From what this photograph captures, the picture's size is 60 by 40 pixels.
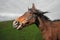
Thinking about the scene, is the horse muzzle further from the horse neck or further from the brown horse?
the horse neck

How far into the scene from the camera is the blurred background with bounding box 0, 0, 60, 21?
5475 mm

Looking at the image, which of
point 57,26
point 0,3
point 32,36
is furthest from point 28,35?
point 0,3

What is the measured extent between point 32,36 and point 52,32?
114 centimetres

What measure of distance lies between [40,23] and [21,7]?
2.29 metres

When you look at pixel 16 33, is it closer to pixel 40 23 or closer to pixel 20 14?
pixel 20 14

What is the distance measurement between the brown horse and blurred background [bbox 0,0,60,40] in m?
1.03

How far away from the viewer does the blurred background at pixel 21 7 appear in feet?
18.0

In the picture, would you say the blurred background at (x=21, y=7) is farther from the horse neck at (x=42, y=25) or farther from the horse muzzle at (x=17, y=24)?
the horse muzzle at (x=17, y=24)

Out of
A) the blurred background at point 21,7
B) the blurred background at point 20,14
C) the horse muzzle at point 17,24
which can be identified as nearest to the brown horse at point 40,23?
the horse muzzle at point 17,24

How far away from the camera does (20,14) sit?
Answer: 5.48 m

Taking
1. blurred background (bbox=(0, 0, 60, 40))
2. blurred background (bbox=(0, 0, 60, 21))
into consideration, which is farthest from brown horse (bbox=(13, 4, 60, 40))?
blurred background (bbox=(0, 0, 60, 21))

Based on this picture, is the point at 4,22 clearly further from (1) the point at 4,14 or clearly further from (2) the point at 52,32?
(2) the point at 52,32

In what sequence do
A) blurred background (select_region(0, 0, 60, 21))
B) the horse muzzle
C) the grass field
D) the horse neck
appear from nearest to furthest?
the horse muzzle
the horse neck
the grass field
blurred background (select_region(0, 0, 60, 21))

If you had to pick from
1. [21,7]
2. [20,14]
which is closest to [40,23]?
[20,14]
